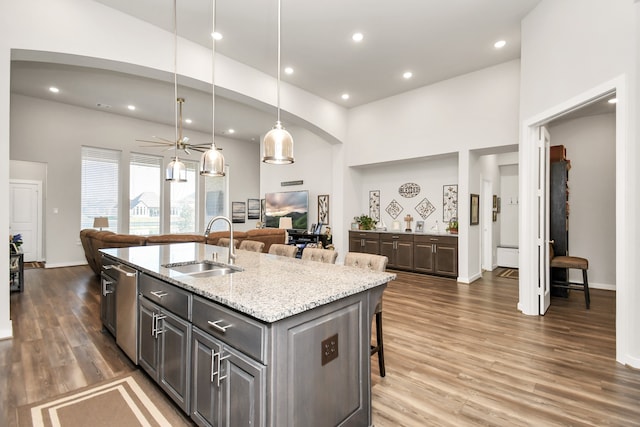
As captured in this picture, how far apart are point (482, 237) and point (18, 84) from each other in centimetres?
983

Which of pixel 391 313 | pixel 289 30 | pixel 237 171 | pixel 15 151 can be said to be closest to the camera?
pixel 391 313

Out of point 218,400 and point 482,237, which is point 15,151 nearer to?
point 218,400

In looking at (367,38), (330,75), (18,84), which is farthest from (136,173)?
(367,38)

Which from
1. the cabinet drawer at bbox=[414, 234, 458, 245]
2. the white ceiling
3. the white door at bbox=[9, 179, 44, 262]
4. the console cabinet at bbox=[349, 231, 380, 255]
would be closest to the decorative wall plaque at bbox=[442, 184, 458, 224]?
the cabinet drawer at bbox=[414, 234, 458, 245]

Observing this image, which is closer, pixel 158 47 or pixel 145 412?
pixel 145 412

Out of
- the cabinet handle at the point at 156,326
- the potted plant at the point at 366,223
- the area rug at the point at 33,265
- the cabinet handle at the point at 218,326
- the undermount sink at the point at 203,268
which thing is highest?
the potted plant at the point at 366,223

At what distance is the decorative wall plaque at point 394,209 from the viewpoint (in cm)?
709

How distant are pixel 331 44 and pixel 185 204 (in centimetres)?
659

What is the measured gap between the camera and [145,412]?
6.54 feet

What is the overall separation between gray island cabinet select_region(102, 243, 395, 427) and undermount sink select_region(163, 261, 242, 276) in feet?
0.82

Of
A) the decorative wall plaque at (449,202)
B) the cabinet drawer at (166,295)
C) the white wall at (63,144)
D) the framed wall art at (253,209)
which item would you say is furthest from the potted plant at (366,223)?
the white wall at (63,144)

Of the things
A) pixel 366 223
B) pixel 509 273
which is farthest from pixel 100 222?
pixel 509 273

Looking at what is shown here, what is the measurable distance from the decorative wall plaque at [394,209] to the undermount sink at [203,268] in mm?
5251

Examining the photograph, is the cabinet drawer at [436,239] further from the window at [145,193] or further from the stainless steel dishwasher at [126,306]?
the window at [145,193]
